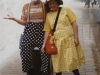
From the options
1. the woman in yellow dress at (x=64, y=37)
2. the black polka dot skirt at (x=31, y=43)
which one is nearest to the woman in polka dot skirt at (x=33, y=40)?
the black polka dot skirt at (x=31, y=43)

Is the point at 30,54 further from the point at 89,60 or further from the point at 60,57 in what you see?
the point at 89,60

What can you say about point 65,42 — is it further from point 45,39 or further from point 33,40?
point 33,40

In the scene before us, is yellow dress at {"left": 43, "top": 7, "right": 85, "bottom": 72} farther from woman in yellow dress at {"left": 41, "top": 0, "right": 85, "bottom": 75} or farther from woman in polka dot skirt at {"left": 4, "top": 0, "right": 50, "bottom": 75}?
woman in polka dot skirt at {"left": 4, "top": 0, "right": 50, "bottom": 75}

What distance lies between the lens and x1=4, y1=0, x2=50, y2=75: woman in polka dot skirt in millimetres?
3704

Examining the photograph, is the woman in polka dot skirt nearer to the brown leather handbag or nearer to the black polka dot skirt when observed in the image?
the black polka dot skirt

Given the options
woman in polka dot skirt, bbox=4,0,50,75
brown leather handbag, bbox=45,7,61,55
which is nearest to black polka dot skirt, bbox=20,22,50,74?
woman in polka dot skirt, bbox=4,0,50,75

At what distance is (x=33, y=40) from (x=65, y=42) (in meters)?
0.55

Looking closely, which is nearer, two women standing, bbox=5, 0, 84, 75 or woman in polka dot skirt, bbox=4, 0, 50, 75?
two women standing, bbox=5, 0, 84, 75

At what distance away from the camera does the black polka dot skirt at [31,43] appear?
3824 mm

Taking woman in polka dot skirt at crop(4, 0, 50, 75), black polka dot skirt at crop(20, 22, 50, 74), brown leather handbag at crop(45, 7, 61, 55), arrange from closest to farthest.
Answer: brown leather handbag at crop(45, 7, 61, 55) → woman in polka dot skirt at crop(4, 0, 50, 75) → black polka dot skirt at crop(20, 22, 50, 74)

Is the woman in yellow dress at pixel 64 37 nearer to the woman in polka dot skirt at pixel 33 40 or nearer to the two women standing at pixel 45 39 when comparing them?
the two women standing at pixel 45 39

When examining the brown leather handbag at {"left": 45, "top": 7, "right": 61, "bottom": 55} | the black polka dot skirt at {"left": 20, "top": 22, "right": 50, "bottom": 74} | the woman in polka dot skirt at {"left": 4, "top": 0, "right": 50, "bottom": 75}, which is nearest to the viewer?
the brown leather handbag at {"left": 45, "top": 7, "right": 61, "bottom": 55}

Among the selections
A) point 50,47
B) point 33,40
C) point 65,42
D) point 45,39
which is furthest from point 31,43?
point 65,42

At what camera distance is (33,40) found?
3.88m
